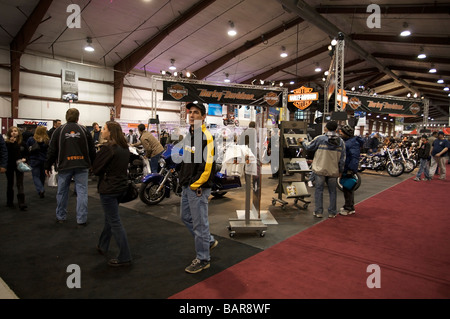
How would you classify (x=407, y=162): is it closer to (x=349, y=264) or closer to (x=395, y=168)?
(x=395, y=168)

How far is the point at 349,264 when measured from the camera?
10.1 feet

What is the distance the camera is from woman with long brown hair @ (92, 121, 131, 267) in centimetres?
284

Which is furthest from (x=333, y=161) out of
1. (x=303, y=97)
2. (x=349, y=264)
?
(x=303, y=97)

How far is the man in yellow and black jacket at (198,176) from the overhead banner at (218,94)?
8.08 m

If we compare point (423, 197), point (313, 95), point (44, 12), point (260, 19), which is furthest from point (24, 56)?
Answer: point (423, 197)

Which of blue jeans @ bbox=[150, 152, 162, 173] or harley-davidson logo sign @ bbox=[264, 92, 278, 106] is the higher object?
harley-davidson logo sign @ bbox=[264, 92, 278, 106]

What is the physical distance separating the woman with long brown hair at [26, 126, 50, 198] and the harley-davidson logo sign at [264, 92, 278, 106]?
869 centimetres

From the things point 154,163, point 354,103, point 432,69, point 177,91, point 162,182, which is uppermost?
point 432,69

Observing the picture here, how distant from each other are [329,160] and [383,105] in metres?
12.1

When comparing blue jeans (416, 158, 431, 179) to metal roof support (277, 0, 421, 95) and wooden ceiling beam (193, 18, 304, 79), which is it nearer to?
metal roof support (277, 0, 421, 95)

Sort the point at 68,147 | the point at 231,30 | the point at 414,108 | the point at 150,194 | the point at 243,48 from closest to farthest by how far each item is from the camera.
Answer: the point at 68,147
the point at 150,194
the point at 231,30
the point at 414,108
the point at 243,48

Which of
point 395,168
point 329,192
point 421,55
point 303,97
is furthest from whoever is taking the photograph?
point 421,55

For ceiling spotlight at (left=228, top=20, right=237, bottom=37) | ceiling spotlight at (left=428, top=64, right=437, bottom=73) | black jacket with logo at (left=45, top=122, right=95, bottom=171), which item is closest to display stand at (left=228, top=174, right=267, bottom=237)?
black jacket with logo at (left=45, top=122, right=95, bottom=171)

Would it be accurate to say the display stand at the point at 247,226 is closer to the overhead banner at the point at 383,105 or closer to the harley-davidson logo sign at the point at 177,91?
the harley-davidson logo sign at the point at 177,91
